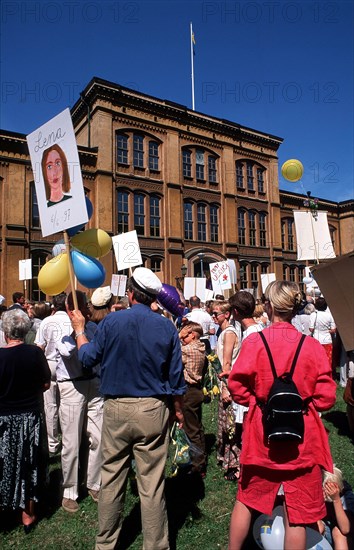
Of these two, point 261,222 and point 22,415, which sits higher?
point 261,222

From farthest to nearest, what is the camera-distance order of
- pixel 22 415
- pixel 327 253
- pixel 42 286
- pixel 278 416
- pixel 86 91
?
pixel 86 91 → pixel 327 253 → pixel 42 286 → pixel 22 415 → pixel 278 416

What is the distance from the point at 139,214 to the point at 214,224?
5979 millimetres

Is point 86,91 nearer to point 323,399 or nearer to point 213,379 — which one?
point 213,379

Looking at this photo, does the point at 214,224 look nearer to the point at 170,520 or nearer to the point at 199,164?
the point at 199,164

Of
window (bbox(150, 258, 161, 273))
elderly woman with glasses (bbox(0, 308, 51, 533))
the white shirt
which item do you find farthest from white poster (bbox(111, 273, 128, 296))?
window (bbox(150, 258, 161, 273))

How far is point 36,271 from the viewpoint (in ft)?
68.5

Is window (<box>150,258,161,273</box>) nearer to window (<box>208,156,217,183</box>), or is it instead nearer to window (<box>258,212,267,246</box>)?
window (<box>208,156,217,183</box>)

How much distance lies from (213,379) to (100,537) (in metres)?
2.92

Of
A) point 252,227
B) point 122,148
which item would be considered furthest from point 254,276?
point 122,148

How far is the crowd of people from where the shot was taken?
2.41 m

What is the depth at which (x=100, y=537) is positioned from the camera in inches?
112

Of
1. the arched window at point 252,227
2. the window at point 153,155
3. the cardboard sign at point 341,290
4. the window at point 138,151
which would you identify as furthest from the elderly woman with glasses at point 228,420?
the arched window at point 252,227

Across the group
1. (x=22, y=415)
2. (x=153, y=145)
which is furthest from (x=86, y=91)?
(x=22, y=415)

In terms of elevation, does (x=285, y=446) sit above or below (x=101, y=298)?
below
